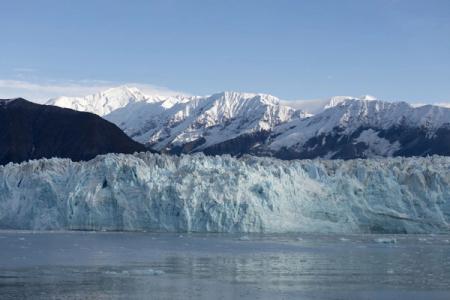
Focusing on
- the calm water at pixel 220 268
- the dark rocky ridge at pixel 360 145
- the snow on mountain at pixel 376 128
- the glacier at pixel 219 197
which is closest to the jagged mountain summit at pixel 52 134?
the glacier at pixel 219 197

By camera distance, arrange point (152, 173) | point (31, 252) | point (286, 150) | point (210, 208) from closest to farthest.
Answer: point (31, 252), point (210, 208), point (152, 173), point (286, 150)

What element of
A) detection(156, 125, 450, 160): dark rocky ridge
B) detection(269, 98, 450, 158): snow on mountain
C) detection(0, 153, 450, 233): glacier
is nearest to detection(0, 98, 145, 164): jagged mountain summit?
detection(0, 153, 450, 233): glacier

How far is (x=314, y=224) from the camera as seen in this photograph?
56281mm

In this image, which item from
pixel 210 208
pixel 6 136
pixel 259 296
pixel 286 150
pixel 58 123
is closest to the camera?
pixel 259 296

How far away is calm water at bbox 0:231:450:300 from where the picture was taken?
24.8m

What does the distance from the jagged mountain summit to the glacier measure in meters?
56.0

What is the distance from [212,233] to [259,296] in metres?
32.1

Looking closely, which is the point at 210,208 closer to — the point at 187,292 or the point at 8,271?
the point at 8,271

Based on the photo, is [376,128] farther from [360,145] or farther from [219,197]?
[219,197]

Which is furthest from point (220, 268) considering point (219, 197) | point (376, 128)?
point (376, 128)

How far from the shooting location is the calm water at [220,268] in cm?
2477

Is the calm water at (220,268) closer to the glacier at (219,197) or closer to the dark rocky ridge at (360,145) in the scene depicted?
the glacier at (219,197)

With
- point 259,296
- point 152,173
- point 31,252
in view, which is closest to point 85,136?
point 152,173

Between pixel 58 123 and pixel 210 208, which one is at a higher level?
pixel 58 123
